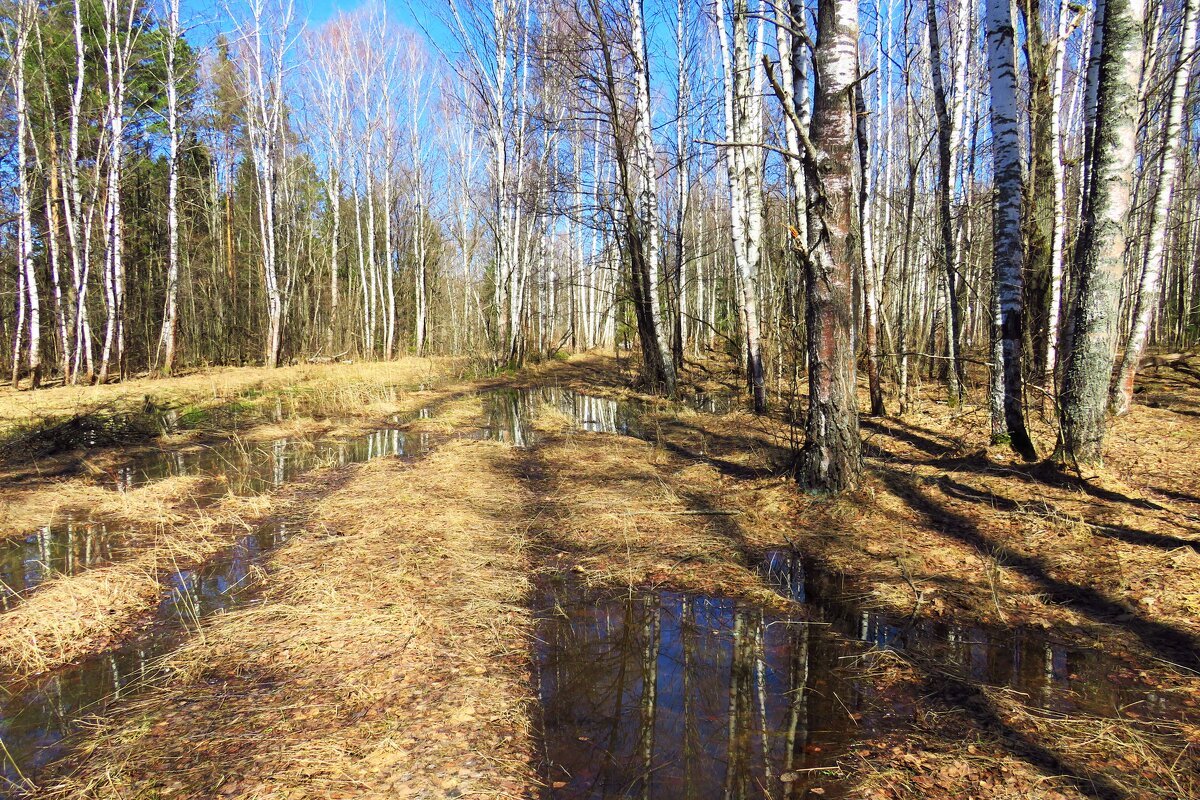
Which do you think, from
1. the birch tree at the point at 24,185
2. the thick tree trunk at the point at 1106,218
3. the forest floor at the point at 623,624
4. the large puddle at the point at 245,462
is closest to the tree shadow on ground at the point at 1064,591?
the forest floor at the point at 623,624

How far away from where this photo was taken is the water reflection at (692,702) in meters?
2.56

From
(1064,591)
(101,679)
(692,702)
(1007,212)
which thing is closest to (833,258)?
(1007,212)

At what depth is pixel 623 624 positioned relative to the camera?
157 inches

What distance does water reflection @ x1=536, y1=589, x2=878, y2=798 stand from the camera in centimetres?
256

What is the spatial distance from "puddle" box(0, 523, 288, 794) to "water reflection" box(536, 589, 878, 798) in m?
2.20

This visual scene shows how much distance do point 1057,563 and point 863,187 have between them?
7.11 m

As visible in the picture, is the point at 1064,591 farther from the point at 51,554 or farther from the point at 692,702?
the point at 51,554

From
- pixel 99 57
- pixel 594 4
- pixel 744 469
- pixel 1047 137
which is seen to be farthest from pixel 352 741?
pixel 99 57

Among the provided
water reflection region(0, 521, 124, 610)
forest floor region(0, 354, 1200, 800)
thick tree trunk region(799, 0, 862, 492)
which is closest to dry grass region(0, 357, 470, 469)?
forest floor region(0, 354, 1200, 800)

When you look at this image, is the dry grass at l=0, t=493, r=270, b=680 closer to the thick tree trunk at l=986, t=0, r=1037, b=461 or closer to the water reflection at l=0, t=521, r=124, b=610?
the water reflection at l=0, t=521, r=124, b=610

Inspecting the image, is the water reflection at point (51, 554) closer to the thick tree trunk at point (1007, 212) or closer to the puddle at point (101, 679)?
the puddle at point (101, 679)

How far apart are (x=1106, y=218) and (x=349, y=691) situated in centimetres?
653

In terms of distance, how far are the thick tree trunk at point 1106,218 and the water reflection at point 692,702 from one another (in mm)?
3473

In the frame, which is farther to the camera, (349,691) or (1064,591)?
(1064,591)
